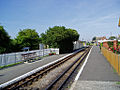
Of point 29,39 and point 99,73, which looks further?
point 29,39

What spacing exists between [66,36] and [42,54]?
8331 millimetres

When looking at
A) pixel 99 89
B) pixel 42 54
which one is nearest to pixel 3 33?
pixel 42 54

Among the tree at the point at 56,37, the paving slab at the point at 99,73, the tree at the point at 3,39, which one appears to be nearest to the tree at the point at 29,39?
the tree at the point at 56,37

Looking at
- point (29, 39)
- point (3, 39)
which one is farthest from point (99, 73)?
point (29, 39)

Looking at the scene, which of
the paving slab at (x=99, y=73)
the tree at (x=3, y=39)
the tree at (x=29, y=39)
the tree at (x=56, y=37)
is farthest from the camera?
the tree at (x=29, y=39)

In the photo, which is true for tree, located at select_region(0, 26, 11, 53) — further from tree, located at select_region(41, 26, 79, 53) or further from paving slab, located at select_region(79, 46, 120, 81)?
Answer: paving slab, located at select_region(79, 46, 120, 81)

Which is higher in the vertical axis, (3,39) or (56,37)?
(56,37)

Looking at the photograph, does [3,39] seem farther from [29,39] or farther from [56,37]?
[29,39]

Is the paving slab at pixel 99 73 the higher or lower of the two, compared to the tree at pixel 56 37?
lower

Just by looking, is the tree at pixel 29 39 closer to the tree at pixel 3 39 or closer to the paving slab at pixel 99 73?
the tree at pixel 3 39

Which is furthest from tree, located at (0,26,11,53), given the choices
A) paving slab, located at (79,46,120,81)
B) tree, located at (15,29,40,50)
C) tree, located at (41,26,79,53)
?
paving slab, located at (79,46,120,81)

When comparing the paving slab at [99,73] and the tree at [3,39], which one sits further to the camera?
the tree at [3,39]

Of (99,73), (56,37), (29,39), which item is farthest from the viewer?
(29,39)

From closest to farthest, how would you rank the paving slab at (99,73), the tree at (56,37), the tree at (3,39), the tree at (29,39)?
the paving slab at (99,73), the tree at (3,39), the tree at (56,37), the tree at (29,39)
